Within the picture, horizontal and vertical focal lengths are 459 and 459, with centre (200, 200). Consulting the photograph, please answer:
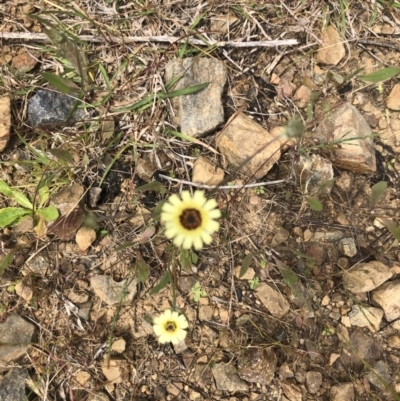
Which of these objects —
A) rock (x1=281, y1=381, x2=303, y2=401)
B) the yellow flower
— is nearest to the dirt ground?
rock (x1=281, y1=381, x2=303, y2=401)

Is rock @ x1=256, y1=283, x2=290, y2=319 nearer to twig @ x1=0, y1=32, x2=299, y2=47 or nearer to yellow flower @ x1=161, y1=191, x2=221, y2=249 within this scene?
yellow flower @ x1=161, y1=191, x2=221, y2=249

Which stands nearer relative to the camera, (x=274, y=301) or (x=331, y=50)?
(x=274, y=301)

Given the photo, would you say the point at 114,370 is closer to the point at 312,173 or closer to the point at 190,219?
the point at 190,219

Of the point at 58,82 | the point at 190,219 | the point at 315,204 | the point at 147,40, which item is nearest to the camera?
the point at 190,219

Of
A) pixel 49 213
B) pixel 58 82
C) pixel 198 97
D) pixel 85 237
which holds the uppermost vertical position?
pixel 58 82

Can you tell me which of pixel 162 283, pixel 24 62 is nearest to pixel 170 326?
pixel 162 283

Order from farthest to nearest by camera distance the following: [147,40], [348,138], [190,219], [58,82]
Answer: [147,40] < [348,138] < [58,82] < [190,219]

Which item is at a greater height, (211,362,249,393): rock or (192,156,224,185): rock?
(192,156,224,185): rock

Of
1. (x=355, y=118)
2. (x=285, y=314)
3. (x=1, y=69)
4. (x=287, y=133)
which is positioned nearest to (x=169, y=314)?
(x=285, y=314)
